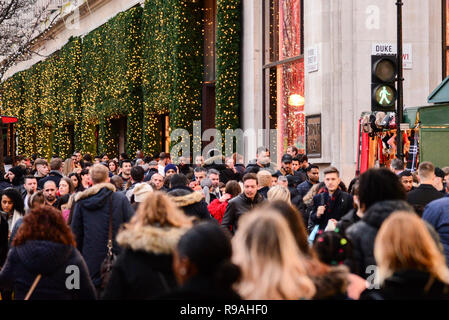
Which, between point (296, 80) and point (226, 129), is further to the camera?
point (226, 129)

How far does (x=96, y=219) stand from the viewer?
28.3 ft

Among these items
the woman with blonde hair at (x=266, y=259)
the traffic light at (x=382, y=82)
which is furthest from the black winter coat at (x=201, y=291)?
the traffic light at (x=382, y=82)

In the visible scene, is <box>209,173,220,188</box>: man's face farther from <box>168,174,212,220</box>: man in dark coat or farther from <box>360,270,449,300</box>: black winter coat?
<box>360,270,449,300</box>: black winter coat

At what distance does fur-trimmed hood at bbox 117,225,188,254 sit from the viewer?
5.51 metres

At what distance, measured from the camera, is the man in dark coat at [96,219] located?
28.1 feet

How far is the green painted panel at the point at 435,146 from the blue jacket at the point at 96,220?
8.13m

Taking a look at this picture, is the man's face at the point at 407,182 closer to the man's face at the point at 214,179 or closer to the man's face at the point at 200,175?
the man's face at the point at 214,179

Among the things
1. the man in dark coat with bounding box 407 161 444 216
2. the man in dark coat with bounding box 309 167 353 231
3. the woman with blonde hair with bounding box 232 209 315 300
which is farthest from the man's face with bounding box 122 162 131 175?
the woman with blonde hair with bounding box 232 209 315 300

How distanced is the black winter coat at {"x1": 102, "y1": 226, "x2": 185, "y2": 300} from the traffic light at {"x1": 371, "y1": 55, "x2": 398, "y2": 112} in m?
7.22

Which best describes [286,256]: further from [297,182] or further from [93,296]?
[297,182]

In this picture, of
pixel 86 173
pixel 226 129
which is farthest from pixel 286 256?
pixel 226 129

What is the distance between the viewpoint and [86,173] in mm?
12961

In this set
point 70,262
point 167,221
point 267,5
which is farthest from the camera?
point 267,5

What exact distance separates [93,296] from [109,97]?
31.8m
